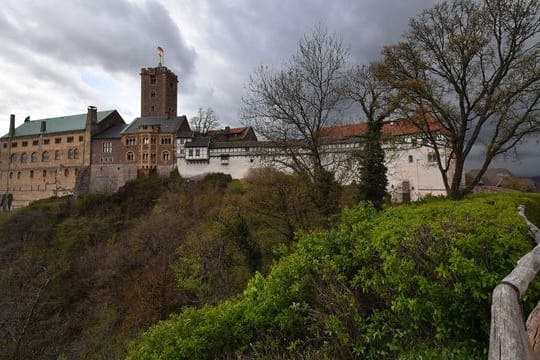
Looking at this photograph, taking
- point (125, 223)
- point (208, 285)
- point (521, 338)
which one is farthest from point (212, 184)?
point (521, 338)

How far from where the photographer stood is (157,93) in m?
54.1

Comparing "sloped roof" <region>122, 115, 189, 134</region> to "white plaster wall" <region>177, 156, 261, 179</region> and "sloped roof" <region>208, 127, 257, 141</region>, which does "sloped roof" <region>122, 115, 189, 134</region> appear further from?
"white plaster wall" <region>177, 156, 261, 179</region>

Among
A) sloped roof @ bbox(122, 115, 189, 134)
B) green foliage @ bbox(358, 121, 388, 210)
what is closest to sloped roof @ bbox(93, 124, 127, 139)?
sloped roof @ bbox(122, 115, 189, 134)

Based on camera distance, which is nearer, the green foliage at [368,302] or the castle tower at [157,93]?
the green foliage at [368,302]

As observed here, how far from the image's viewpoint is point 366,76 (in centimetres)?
1426

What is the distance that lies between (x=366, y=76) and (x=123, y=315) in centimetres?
1748

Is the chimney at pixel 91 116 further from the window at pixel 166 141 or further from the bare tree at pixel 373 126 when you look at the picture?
the bare tree at pixel 373 126

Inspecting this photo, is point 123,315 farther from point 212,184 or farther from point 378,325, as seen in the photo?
point 212,184

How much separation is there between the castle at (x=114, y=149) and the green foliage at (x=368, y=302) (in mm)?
36807

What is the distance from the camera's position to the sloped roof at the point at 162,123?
162 ft

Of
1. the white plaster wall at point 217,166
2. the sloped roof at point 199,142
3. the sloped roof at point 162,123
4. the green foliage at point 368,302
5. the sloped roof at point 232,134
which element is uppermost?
the sloped roof at point 162,123

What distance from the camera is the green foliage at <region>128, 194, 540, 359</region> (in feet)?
11.6

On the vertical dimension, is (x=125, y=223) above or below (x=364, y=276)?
below

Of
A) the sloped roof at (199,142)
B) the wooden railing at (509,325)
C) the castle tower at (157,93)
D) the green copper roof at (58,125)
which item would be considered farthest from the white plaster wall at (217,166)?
the wooden railing at (509,325)
